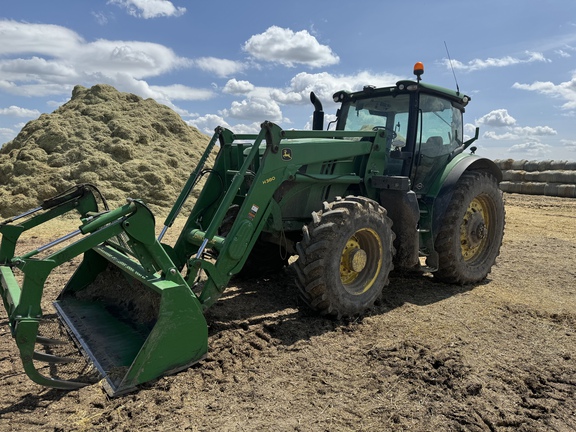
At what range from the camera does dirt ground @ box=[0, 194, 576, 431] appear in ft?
10.5

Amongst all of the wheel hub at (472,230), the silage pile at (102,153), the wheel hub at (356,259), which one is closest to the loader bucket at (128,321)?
the wheel hub at (356,259)

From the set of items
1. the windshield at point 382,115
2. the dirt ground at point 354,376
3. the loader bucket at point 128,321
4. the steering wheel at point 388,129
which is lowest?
the dirt ground at point 354,376

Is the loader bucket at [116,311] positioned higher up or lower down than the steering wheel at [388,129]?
lower down

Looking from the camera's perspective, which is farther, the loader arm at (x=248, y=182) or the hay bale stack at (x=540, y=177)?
the hay bale stack at (x=540, y=177)

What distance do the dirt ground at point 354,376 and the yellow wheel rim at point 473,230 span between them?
2.79ft

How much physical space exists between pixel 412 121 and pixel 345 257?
2055 mm

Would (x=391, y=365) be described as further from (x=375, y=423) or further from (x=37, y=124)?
(x=37, y=124)

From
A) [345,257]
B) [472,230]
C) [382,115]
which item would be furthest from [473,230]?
[345,257]

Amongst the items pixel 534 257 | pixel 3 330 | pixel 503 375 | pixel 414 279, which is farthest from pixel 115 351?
pixel 534 257

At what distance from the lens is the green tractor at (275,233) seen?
11.9 ft

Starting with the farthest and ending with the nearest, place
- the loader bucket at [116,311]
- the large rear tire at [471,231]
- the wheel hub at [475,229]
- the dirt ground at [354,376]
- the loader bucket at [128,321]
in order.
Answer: the wheel hub at [475,229] → the large rear tire at [471,231] → the loader bucket at [128,321] → the loader bucket at [116,311] → the dirt ground at [354,376]

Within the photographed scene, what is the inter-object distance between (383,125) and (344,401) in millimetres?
3800

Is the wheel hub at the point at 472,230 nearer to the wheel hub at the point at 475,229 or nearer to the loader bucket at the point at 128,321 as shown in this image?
the wheel hub at the point at 475,229

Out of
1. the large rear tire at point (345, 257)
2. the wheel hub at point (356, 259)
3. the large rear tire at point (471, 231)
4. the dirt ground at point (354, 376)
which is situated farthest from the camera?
the large rear tire at point (471, 231)
